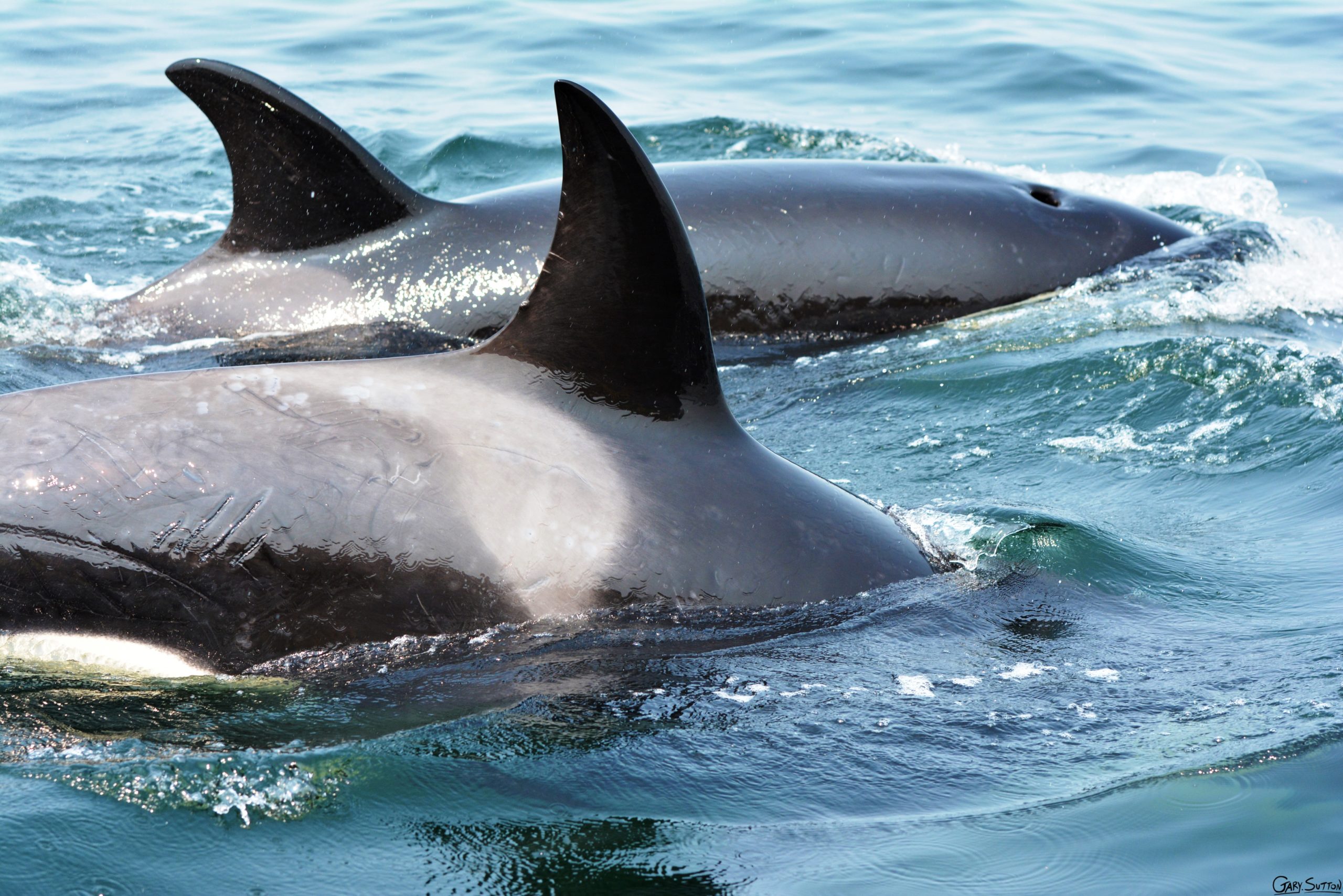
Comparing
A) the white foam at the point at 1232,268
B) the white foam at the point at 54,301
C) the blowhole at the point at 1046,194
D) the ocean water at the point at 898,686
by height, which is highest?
the blowhole at the point at 1046,194

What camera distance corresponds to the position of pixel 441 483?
15.3ft

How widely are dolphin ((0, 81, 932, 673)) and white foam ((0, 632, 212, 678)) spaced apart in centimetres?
2

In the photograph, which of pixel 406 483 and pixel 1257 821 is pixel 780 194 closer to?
pixel 406 483

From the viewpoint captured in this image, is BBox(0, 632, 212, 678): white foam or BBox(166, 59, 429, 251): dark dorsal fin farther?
BBox(166, 59, 429, 251): dark dorsal fin

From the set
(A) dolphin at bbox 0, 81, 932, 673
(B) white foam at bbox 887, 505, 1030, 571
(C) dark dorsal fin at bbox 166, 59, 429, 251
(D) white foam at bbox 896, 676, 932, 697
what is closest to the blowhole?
(C) dark dorsal fin at bbox 166, 59, 429, 251

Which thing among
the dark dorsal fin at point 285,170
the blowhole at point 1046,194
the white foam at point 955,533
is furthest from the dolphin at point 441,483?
the blowhole at point 1046,194

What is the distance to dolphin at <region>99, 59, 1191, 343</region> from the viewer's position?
9.08m

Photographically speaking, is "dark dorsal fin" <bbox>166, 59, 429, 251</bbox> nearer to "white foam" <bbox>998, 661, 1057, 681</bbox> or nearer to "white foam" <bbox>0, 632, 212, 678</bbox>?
"white foam" <bbox>0, 632, 212, 678</bbox>

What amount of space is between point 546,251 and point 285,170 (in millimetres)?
1656

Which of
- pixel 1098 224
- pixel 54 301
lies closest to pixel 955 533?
pixel 1098 224

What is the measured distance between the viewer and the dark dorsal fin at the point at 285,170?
7.82 meters

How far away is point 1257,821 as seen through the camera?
4.09 m

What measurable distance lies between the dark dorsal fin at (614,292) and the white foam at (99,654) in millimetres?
1464

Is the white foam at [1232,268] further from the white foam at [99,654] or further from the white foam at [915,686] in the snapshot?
the white foam at [99,654]
